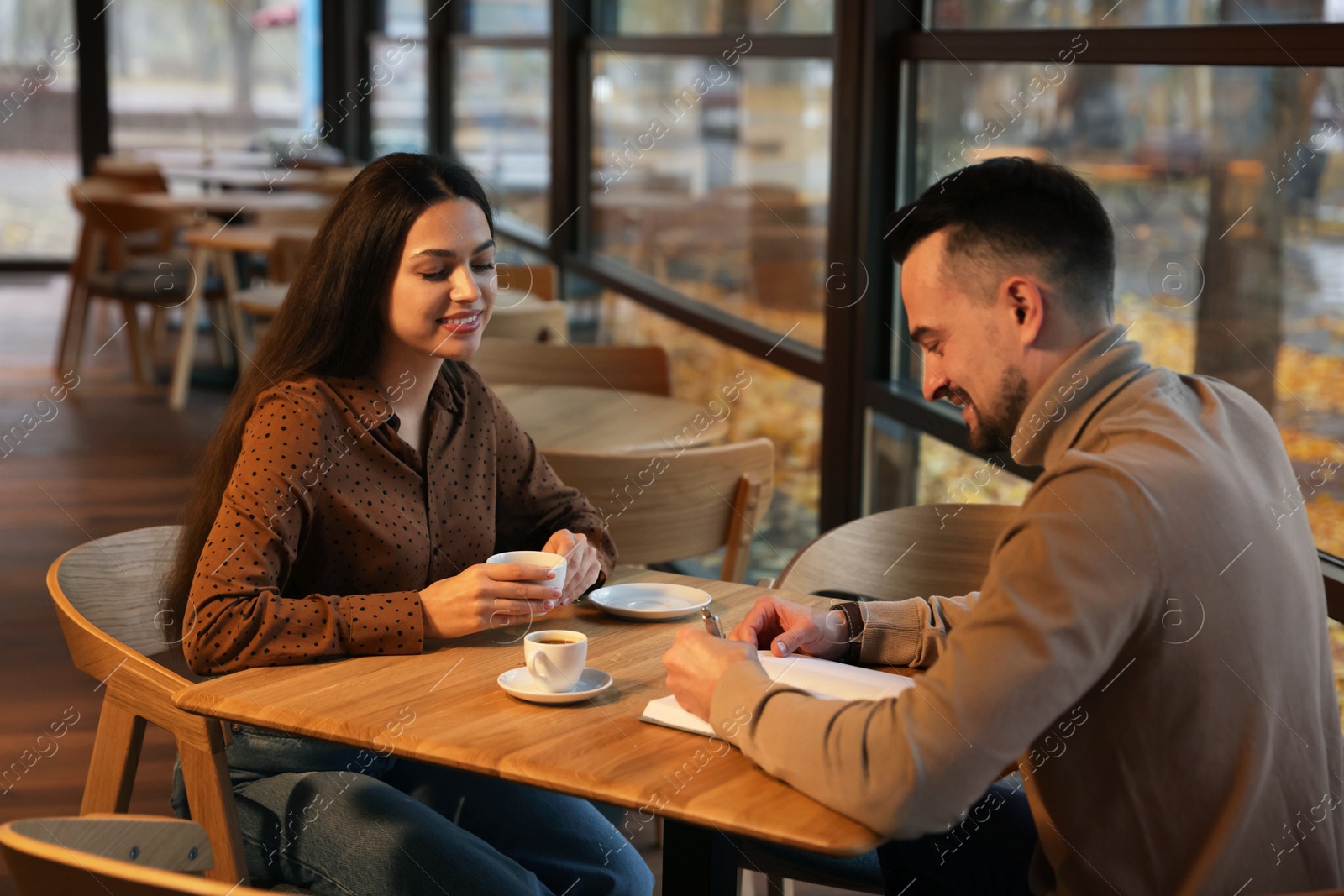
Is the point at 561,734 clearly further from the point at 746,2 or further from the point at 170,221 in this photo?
the point at 170,221

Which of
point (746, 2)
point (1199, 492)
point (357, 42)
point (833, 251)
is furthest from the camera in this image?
point (357, 42)

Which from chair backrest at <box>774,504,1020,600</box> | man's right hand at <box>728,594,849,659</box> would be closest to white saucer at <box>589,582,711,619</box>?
man's right hand at <box>728,594,849,659</box>

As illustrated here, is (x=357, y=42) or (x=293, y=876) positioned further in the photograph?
(x=357, y=42)

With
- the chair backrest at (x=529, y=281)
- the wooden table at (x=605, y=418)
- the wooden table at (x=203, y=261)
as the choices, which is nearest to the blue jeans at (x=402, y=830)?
the wooden table at (x=605, y=418)

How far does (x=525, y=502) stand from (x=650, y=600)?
33 centimetres

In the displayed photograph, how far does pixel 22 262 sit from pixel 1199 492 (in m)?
11.2

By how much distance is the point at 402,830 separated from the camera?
4.84 feet

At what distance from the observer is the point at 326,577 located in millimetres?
1716

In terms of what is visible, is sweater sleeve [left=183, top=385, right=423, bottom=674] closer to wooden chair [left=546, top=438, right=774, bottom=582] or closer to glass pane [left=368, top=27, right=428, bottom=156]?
wooden chair [left=546, top=438, right=774, bottom=582]

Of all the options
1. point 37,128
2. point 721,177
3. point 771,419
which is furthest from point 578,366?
point 37,128

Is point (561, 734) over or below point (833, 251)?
below

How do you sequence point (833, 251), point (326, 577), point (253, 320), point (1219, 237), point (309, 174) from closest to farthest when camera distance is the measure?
1. point (326, 577)
2. point (1219, 237)
3. point (833, 251)
4. point (253, 320)
5. point (309, 174)

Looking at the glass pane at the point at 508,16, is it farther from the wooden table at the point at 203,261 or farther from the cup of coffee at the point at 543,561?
the cup of coffee at the point at 543,561

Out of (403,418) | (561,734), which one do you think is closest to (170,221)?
(403,418)
